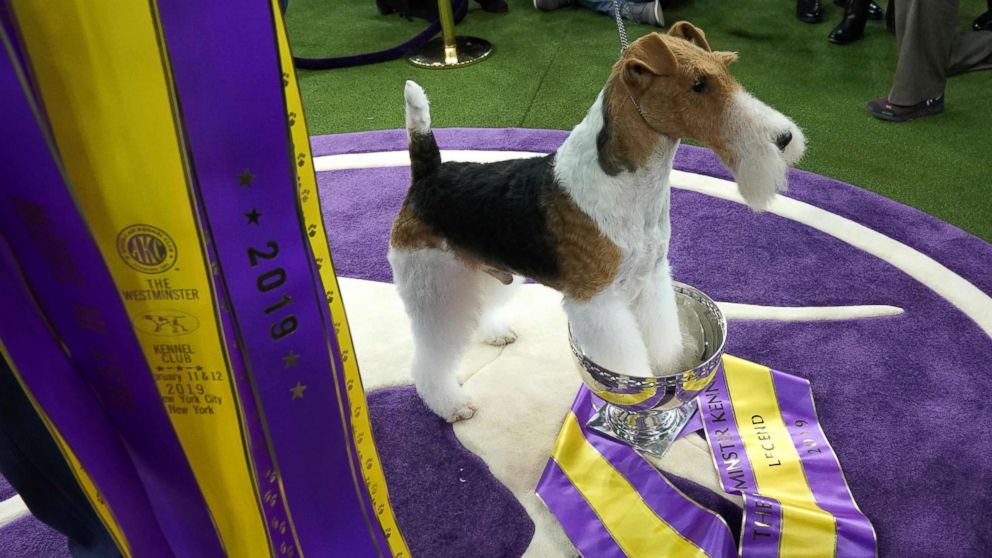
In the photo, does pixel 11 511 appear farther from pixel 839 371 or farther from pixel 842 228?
pixel 842 228

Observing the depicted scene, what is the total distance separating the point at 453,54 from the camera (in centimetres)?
355

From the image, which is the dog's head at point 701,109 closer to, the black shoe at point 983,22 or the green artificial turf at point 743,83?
the green artificial turf at point 743,83

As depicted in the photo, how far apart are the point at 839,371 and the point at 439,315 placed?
Answer: 970 mm

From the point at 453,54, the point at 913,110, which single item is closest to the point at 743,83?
the point at 913,110

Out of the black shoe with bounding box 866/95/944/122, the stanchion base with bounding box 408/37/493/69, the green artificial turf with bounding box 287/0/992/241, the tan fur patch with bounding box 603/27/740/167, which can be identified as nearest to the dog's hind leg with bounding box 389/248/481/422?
the tan fur patch with bounding box 603/27/740/167

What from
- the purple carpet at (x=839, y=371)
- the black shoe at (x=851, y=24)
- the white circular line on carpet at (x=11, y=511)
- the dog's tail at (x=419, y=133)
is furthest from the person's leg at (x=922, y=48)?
the white circular line on carpet at (x=11, y=511)

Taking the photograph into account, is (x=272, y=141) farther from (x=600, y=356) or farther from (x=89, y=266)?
(x=600, y=356)

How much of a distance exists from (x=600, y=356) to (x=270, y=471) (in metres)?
0.84

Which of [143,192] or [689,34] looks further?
[689,34]

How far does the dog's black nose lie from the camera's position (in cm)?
120

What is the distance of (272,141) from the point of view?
62 centimetres

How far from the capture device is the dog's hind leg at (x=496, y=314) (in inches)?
68.6

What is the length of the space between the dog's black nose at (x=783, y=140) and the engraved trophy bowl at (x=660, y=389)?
466mm

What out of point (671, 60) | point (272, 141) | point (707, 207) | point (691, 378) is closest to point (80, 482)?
point (272, 141)
